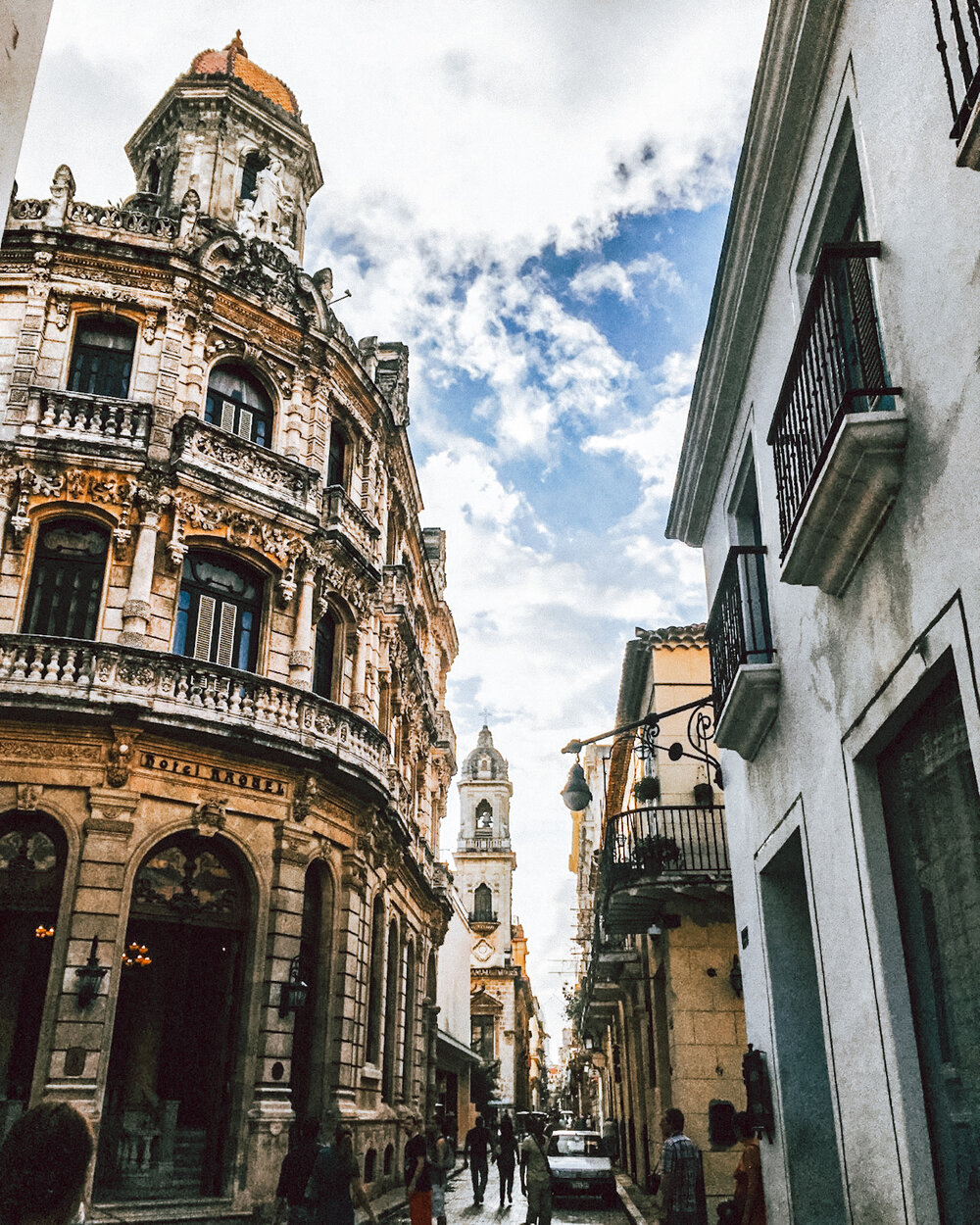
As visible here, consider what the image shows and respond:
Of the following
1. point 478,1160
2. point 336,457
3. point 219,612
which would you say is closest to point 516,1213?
point 478,1160

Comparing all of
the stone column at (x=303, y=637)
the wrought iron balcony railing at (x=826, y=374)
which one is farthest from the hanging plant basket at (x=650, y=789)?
the wrought iron balcony railing at (x=826, y=374)

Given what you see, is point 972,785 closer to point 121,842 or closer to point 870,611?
point 870,611

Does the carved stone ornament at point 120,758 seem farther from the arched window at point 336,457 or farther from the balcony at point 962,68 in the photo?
the balcony at point 962,68

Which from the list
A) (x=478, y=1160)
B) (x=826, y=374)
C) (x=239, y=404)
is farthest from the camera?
(x=478, y=1160)

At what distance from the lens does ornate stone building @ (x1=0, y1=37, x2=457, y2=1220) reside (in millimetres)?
15945

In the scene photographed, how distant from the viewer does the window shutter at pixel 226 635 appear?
18984 mm

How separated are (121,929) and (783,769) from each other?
38.2 feet

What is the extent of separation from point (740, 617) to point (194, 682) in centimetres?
1133

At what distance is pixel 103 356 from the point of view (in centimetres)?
1975

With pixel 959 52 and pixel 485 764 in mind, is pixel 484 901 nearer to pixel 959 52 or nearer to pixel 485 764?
pixel 485 764

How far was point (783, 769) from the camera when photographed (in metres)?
8.16

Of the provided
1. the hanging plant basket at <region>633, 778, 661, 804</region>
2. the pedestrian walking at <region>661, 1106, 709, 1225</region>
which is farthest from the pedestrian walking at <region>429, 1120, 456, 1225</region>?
the pedestrian walking at <region>661, 1106, 709, 1225</region>

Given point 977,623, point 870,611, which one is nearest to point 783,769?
point 870,611

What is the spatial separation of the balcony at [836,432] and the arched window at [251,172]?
20383 millimetres
